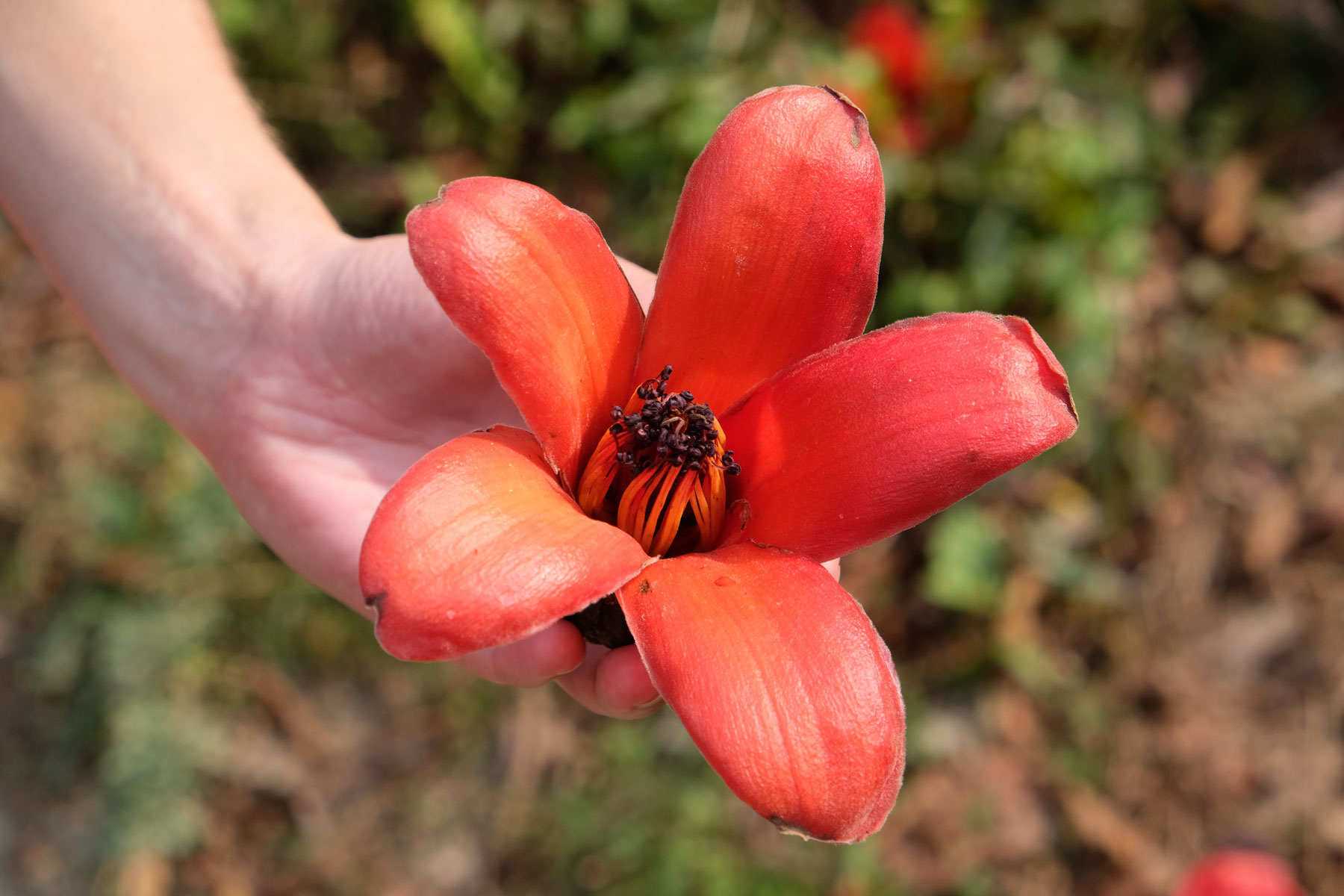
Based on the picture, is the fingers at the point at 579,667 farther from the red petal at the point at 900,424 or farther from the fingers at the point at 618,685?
the red petal at the point at 900,424

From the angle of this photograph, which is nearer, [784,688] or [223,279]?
[784,688]

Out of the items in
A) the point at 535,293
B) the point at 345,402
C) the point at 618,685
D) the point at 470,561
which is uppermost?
the point at 535,293

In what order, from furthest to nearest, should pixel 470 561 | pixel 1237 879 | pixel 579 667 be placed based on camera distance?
1. pixel 1237 879
2. pixel 579 667
3. pixel 470 561

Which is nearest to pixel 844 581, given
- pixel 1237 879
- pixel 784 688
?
pixel 1237 879

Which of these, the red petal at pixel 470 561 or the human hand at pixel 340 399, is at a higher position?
the red petal at pixel 470 561

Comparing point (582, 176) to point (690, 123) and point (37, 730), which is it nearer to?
point (690, 123)

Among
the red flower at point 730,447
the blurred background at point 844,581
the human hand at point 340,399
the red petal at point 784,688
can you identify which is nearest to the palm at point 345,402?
the human hand at point 340,399

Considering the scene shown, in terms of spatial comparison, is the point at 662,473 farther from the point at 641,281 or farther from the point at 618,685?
the point at 641,281
